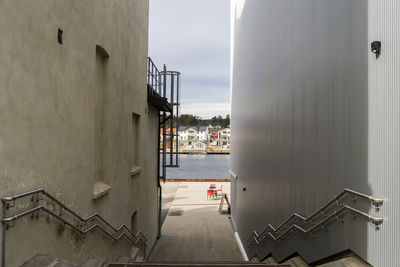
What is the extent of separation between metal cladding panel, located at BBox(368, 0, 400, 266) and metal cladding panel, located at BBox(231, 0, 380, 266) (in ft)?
0.26

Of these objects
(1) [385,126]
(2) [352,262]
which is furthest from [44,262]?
(1) [385,126]

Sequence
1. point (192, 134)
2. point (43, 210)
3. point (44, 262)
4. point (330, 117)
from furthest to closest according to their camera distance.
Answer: point (192, 134), point (330, 117), point (43, 210), point (44, 262)

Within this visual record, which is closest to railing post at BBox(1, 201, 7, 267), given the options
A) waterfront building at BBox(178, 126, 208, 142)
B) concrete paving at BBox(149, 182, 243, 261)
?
concrete paving at BBox(149, 182, 243, 261)

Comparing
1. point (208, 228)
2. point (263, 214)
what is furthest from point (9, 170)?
point (208, 228)

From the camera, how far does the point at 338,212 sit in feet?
13.4

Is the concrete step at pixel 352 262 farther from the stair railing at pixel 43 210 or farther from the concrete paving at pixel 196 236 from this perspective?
the concrete paving at pixel 196 236

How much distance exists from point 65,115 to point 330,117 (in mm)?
3488

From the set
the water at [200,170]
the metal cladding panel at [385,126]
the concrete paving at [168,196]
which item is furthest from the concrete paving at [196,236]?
the water at [200,170]

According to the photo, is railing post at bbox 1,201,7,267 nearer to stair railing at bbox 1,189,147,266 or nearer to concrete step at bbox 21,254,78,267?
stair railing at bbox 1,189,147,266

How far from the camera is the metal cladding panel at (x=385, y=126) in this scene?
119 inches

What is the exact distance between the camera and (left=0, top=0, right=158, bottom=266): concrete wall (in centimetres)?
300

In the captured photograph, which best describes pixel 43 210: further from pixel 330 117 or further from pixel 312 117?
pixel 312 117

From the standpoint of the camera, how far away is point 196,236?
50.4 ft

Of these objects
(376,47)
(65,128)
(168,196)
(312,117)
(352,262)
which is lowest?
(168,196)
